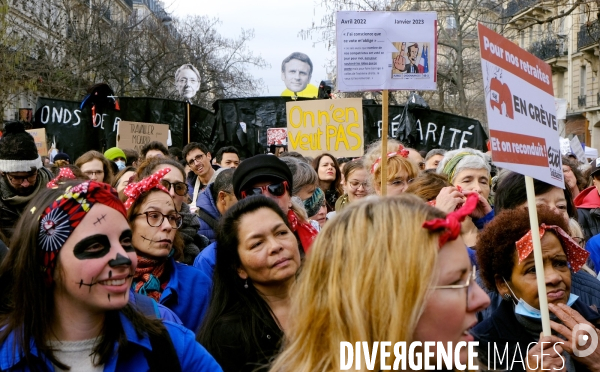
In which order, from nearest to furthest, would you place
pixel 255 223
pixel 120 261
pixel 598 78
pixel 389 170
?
pixel 120 261 < pixel 255 223 < pixel 389 170 < pixel 598 78

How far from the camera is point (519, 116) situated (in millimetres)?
3248

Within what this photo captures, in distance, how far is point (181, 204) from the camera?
17.7 feet

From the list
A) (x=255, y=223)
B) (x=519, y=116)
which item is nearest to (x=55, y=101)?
(x=255, y=223)

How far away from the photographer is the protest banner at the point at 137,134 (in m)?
12.1

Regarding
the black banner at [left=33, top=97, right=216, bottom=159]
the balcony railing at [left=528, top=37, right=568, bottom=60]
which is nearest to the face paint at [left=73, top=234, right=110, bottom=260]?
the black banner at [left=33, top=97, right=216, bottom=159]

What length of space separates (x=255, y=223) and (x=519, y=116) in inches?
51.2

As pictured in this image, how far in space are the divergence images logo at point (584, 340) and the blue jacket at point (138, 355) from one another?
53.0 inches

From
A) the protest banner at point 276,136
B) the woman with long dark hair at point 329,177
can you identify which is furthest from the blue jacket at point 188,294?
the protest banner at point 276,136

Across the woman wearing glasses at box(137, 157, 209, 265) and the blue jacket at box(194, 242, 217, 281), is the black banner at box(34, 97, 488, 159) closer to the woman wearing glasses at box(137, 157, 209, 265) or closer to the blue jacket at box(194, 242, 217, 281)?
the woman wearing glasses at box(137, 157, 209, 265)

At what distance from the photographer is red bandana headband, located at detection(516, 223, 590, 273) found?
3303 millimetres

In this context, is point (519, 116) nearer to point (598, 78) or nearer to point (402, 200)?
point (402, 200)

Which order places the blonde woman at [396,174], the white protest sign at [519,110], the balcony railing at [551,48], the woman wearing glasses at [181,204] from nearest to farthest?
1. the white protest sign at [519,110]
2. the woman wearing glasses at [181,204]
3. the blonde woman at [396,174]
4. the balcony railing at [551,48]

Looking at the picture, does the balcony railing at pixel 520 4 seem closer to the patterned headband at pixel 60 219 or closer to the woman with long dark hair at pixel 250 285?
the woman with long dark hair at pixel 250 285

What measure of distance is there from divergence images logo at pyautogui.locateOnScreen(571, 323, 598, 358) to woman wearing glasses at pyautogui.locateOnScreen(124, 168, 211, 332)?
1873 millimetres
